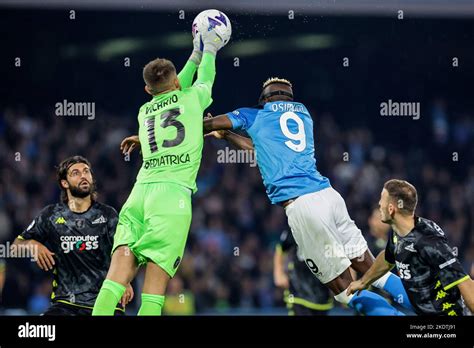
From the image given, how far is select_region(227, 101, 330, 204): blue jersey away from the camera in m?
8.48

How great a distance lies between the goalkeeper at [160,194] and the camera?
775 cm

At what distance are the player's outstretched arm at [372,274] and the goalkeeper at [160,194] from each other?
5.08 ft

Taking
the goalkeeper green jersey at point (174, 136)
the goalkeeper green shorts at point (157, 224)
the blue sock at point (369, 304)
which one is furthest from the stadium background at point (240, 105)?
the goalkeeper green shorts at point (157, 224)

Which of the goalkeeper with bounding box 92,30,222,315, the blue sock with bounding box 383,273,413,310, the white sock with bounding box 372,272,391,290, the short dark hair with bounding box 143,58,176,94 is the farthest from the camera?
the white sock with bounding box 372,272,391,290

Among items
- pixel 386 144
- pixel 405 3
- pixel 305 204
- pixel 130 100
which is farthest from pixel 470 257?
pixel 305 204

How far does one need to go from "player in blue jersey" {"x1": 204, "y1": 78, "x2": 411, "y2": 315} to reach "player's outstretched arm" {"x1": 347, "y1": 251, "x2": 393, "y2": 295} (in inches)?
11.8

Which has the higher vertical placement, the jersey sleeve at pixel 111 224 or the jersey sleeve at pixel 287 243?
the jersey sleeve at pixel 111 224

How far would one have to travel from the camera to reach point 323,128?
17.3 m

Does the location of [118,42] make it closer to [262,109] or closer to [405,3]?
[405,3]

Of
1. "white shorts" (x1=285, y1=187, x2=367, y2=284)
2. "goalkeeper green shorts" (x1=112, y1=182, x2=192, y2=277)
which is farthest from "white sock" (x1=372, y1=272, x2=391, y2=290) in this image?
"goalkeeper green shorts" (x1=112, y1=182, x2=192, y2=277)

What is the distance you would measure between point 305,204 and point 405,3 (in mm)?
8476

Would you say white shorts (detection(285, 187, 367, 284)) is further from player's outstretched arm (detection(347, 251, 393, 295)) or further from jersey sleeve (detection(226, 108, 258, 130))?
jersey sleeve (detection(226, 108, 258, 130))

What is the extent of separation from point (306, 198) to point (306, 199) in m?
0.01

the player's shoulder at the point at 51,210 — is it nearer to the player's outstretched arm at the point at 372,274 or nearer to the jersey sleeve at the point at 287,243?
the player's outstretched arm at the point at 372,274
